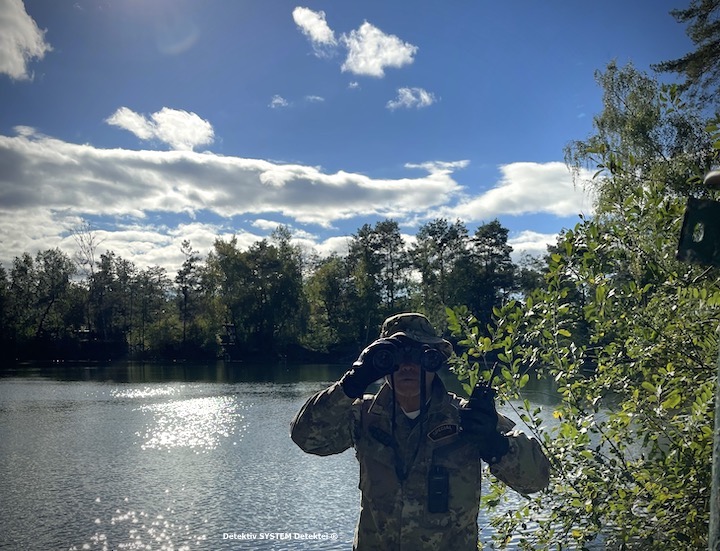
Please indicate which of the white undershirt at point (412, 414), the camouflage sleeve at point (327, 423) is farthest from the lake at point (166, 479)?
the white undershirt at point (412, 414)

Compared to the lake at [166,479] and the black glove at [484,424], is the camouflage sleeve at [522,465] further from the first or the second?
the lake at [166,479]

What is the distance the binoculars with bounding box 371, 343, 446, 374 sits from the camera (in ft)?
8.89

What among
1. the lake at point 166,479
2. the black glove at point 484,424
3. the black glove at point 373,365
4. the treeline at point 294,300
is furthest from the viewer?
the treeline at point 294,300

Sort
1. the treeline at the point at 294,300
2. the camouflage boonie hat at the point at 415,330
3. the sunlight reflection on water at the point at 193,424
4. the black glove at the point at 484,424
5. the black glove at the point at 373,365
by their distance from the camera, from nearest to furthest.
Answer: the black glove at the point at 484,424 → the black glove at the point at 373,365 → the camouflage boonie hat at the point at 415,330 → the sunlight reflection on water at the point at 193,424 → the treeline at the point at 294,300

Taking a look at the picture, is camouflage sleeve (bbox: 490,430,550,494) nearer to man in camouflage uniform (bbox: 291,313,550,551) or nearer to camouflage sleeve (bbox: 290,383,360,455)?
man in camouflage uniform (bbox: 291,313,550,551)

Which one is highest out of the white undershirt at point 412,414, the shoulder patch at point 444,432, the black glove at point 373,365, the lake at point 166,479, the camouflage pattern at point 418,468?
the black glove at point 373,365

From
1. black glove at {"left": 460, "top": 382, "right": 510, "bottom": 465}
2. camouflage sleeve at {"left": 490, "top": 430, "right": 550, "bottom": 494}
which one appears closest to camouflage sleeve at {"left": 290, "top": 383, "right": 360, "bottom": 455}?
black glove at {"left": 460, "top": 382, "right": 510, "bottom": 465}

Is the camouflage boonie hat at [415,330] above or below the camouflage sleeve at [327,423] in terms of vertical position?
above

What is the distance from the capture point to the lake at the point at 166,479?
11.5 meters

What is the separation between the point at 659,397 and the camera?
3070 mm

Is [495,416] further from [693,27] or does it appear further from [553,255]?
[693,27]

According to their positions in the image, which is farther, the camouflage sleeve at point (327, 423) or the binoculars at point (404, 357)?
the camouflage sleeve at point (327, 423)

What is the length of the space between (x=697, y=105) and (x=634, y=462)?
656 inches

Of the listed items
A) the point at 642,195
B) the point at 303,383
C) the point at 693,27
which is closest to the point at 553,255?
the point at 642,195
